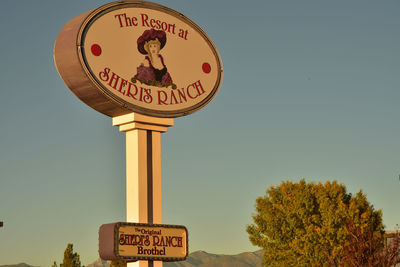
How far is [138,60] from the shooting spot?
23047mm

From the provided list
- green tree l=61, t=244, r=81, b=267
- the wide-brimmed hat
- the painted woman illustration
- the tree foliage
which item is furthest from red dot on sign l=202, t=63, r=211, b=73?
green tree l=61, t=244, r=81, b=267

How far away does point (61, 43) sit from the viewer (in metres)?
21.7

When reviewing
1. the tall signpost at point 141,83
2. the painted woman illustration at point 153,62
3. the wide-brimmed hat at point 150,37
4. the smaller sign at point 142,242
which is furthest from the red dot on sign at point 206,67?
the smaller sign at point 142,242

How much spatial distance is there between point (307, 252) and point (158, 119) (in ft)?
99.5

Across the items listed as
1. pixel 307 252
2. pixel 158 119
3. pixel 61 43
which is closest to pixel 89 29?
pixel 61 43

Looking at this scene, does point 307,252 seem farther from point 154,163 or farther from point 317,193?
point 154,163

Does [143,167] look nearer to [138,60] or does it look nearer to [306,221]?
[138,60]

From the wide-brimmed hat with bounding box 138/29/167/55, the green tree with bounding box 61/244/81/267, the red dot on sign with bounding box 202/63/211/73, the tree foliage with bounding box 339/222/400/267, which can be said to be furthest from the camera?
the green tree with bounding box 61/244/81/267

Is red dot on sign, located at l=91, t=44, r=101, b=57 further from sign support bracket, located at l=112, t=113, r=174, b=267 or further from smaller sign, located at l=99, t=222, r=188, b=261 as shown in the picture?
smaller sign, located at l=99, t=222, r=188, b=261

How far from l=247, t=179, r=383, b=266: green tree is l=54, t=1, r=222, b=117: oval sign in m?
29.0

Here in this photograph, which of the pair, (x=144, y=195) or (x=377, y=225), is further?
(x=377, y=225)

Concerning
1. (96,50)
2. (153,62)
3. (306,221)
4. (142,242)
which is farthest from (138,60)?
(306,221)

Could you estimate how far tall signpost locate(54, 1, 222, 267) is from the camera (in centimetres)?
2164

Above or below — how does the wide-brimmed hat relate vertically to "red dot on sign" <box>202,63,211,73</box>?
above
